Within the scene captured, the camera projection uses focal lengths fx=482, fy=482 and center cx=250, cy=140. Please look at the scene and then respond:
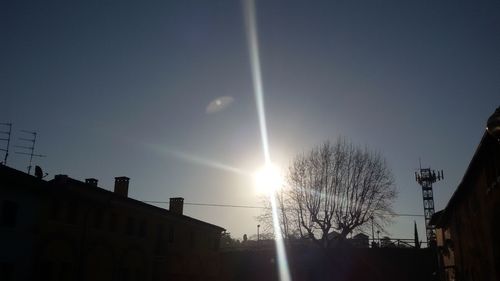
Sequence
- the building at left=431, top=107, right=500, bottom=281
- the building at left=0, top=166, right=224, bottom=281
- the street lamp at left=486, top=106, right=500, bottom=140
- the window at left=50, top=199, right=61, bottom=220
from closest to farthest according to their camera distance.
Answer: the street lamp at left=486, top=106, right=500, bottom=140, the building at left=431, top=107, right=500, bottom=281, the building at left=0, top=166, right=224, bottom=281, the window at left=50, top=199, right=61, bottom=220

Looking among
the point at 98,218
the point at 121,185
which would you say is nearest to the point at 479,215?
the point at 98,218

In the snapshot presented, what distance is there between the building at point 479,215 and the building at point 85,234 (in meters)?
19.4

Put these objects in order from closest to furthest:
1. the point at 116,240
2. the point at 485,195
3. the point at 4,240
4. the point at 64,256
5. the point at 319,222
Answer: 1. the point at 485,195
2. the point at 4,240
3. the point at 64,256
4. the point at 116,240
5. the point at 319,222

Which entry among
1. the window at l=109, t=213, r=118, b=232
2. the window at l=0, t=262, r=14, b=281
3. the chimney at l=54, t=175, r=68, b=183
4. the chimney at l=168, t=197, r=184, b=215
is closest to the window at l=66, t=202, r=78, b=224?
the chimney at l=54, t=175, r=68, b=183

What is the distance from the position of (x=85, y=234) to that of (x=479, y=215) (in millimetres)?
20157

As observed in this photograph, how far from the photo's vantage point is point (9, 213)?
22688 mm

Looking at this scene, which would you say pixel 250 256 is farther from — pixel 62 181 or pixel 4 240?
pixel 4 240

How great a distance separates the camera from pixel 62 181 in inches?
1011

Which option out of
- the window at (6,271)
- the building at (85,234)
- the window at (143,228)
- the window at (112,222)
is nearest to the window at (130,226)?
the building at (85,234)

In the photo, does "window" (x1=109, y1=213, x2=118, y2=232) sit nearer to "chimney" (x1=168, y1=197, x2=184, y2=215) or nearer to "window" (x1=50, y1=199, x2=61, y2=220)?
"window" (x1=50, y1=199, x2=61, y2=220)

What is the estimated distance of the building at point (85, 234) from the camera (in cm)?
2286

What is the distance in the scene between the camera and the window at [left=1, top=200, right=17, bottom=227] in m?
22.4

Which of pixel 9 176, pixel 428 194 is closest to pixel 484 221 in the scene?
pixel 9 176

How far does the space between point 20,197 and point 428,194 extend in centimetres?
5879
